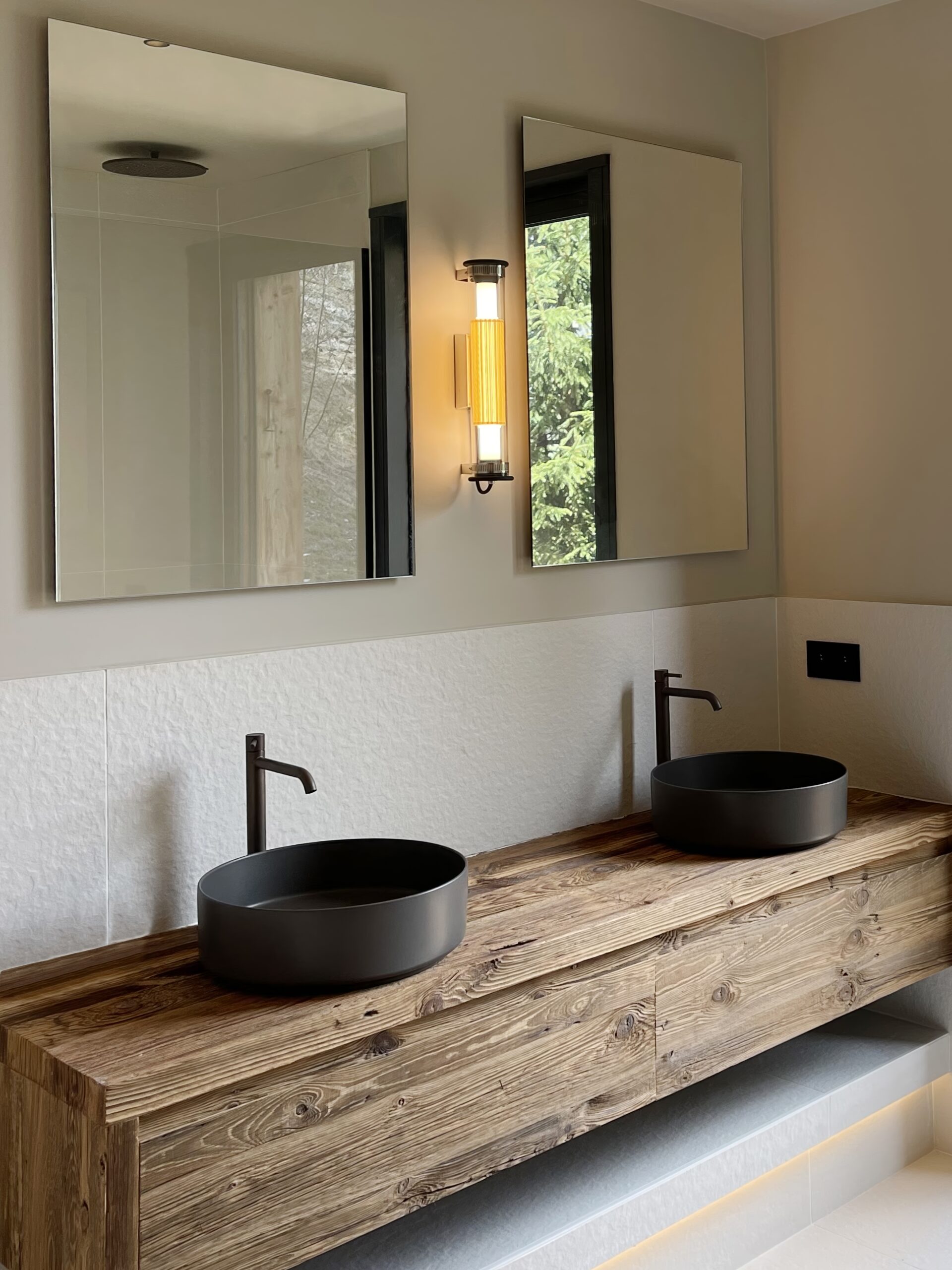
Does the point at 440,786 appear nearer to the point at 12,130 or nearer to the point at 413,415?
the point at 413,415

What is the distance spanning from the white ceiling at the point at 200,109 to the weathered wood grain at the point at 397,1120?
54.4 inches

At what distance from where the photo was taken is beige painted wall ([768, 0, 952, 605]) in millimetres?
2748

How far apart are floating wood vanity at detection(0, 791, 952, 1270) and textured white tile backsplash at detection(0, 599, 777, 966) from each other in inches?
4.4

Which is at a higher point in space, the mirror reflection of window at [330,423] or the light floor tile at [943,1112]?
the mirror reflection of window at [330,423]

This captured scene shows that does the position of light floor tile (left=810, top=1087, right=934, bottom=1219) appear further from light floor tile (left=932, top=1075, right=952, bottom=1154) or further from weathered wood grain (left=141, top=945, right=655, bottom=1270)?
weathered wood grain (left=141, top=945, right=655, bottom=1270)

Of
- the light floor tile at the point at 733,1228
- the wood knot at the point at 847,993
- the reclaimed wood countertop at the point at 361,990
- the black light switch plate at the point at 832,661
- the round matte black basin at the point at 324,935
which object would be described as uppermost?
the black light switch plate at the point at 832,661

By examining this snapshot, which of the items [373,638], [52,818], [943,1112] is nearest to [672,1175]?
[943,1112]

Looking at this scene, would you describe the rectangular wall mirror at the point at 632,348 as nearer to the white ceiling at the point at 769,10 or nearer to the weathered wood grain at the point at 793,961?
the white ceiling at the point at 769,10

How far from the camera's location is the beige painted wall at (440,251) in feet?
6.19

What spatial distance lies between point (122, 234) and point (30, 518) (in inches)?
18.0

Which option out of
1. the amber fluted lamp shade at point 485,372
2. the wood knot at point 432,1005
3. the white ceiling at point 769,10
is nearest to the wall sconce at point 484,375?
the amber fluted lamp shade at point 485,372

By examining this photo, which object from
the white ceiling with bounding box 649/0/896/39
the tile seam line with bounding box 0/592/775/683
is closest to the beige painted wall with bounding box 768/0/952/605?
the white ceiling with bounding box 649/0/896/39

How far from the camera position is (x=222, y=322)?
6.76ft

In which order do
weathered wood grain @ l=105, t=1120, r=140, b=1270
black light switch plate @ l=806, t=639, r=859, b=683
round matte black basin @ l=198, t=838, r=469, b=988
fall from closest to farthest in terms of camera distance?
1. weathered wood grain @ l=105, t=1120, r=140, b=1270
2. round matte black basin @ l=198, t=838, r=469, b=988
3. black light switch plate @ l=806, t=639, r=859, b=683
